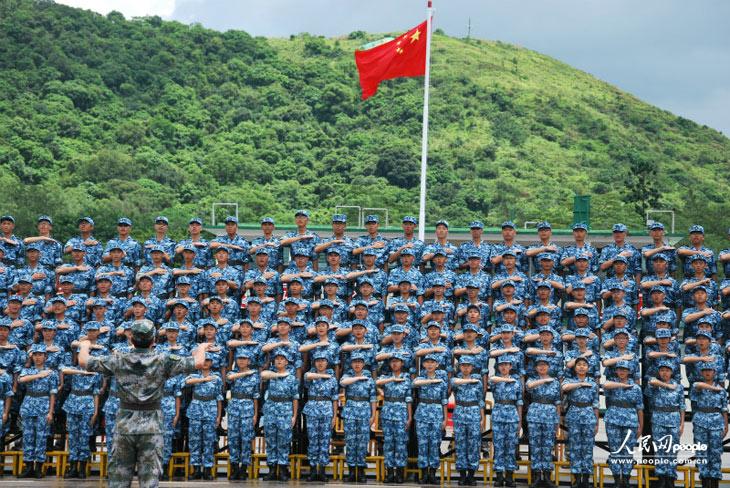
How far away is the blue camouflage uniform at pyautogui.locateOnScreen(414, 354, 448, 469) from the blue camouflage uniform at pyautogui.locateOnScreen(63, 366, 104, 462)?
11.7ft

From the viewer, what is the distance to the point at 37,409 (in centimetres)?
1130

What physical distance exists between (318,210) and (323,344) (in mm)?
48841

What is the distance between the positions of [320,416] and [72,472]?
280 cm

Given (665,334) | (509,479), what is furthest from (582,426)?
(665,334)

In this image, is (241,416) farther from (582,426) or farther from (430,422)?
(582,426)

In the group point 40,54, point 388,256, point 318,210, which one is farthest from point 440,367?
point 40,54

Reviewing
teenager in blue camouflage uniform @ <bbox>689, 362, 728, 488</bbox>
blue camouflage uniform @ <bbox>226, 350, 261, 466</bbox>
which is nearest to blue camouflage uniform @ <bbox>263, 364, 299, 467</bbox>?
blue camouflage uniform @ <bbox>226, 350, 261, 466</bbox>

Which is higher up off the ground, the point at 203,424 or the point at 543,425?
the point at 543,425

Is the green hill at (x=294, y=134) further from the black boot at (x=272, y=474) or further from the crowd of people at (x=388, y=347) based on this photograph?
the black boot at (x=272, y=474)

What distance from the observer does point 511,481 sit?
10.9 metres

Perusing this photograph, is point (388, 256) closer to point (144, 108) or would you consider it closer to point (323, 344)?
point (323, 344)

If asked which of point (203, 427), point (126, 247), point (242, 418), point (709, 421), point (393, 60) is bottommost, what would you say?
point (203, 427)

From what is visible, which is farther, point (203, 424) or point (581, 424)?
point (203, 424)

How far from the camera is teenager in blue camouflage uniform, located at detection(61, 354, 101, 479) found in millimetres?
11320
